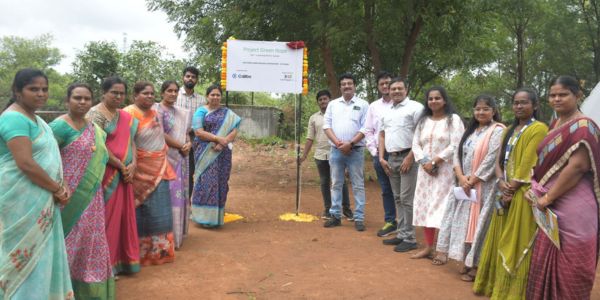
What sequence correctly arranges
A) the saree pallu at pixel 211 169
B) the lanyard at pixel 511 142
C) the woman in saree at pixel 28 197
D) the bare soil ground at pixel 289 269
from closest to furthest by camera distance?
1. the woman in saree at pixel 28 197
2. the lanyard at pixel 511 142
3. the bare soil ground at pixel 289 269
4. the saree pallu at pixel 211 169

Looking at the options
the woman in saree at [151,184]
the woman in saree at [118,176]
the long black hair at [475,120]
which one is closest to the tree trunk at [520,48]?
the long black hair at [475,120]

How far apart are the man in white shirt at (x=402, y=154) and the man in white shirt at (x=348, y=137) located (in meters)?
0.63

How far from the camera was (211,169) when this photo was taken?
576 centimetres

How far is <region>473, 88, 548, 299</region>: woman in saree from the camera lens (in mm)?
3379

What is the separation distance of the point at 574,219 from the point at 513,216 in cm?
53

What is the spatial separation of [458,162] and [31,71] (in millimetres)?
3416

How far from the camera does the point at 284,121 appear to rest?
19875 mm

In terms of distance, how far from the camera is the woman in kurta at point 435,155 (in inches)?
175

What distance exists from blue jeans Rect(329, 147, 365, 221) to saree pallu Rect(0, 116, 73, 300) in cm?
358

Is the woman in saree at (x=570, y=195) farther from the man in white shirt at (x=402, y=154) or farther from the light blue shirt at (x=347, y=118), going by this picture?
the light blue shirt at (x=347, y=118)

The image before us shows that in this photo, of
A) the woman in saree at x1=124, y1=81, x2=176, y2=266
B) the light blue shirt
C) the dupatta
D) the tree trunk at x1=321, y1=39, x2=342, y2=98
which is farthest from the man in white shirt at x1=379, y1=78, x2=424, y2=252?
the tree trunk at x1=321, y1=39, x2=342, y2=98

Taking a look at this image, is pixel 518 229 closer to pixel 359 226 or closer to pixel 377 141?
pixel 377 141

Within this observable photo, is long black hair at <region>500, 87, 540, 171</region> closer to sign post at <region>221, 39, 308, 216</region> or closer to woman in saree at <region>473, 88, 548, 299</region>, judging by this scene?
woman in saree at <region>473, 88, 548, 299</region>

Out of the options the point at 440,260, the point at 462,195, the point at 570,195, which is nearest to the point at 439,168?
the point at 462,195
